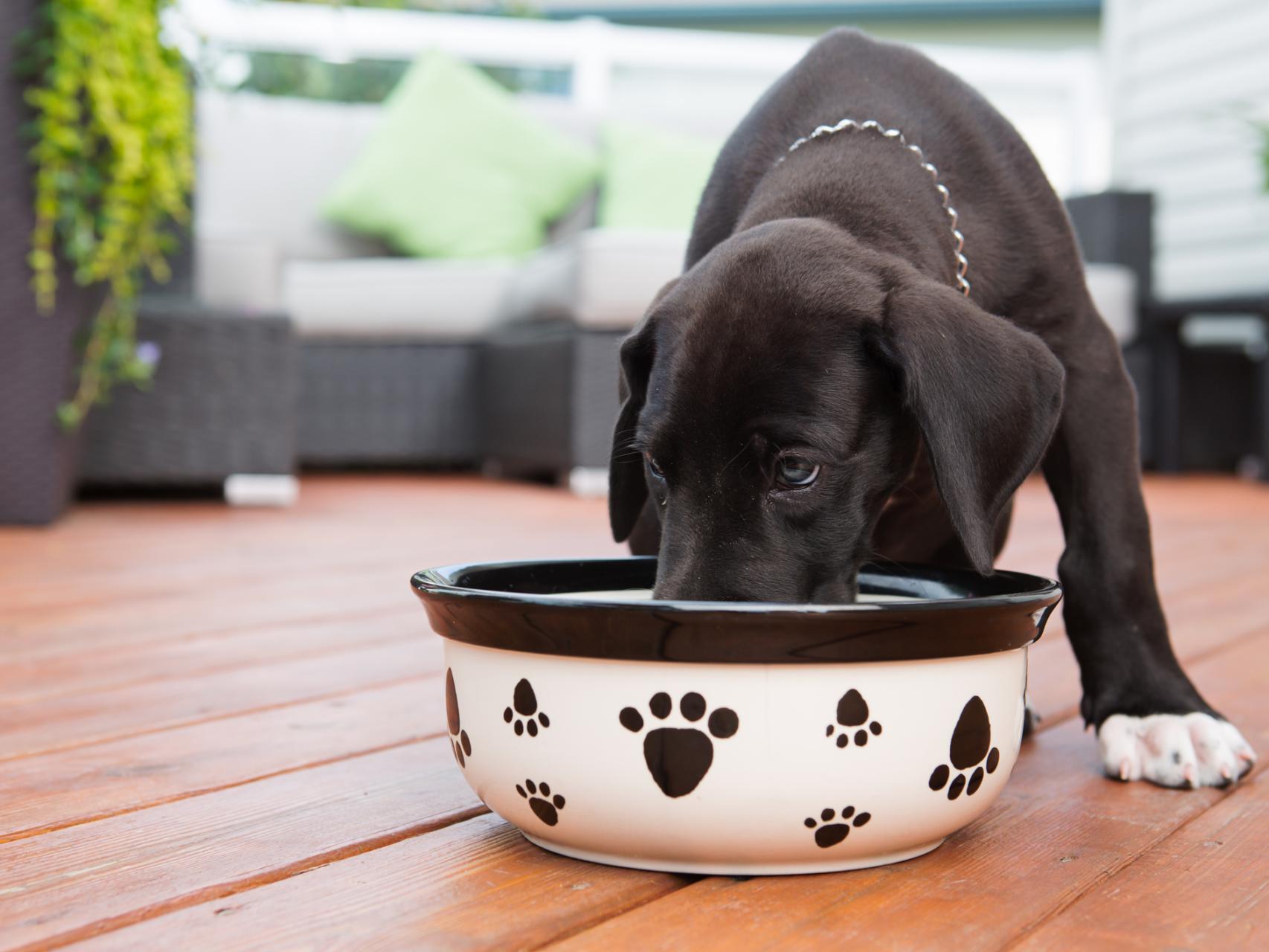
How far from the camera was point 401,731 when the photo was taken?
1.45 meters

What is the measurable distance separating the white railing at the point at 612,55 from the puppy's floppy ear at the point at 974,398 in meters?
A: 5.17

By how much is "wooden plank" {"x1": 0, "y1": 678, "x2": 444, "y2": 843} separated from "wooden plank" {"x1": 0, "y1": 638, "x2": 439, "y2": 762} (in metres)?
0.04

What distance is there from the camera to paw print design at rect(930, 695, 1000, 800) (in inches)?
39.3

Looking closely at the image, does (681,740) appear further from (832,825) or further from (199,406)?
(199,406)

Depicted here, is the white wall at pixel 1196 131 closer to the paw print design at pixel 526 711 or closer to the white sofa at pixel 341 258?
the white sofa at pixel 341 258

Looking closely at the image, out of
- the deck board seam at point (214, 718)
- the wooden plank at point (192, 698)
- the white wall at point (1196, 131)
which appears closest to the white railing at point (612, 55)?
the white wall at point (1196, 131)

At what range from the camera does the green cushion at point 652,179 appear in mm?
5414

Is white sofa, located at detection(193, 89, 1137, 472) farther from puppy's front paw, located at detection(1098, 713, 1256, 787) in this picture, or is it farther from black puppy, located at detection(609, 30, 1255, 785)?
puppy's front paw, located at detection(1098, 713, 1256, 787)

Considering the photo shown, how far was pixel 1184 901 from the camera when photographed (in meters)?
0.97

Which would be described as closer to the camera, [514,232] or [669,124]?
[514,232]

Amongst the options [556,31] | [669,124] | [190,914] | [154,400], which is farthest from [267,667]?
[556,31]

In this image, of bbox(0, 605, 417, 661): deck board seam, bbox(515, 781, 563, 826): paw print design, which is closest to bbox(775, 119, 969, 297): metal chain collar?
bbox(515, 781, 563, 826): paw print design

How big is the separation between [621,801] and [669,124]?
549cm

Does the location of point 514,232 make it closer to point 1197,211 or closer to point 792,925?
point 1197,211
